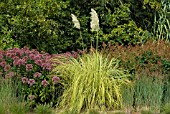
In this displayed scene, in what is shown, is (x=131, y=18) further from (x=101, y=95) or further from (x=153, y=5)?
(x=101, y=95)

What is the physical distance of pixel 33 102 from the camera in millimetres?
6539

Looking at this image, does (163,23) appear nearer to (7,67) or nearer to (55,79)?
(55,79)

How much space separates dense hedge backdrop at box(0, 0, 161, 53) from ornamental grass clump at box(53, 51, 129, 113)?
6.79 feet

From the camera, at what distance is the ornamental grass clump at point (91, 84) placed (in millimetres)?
6531

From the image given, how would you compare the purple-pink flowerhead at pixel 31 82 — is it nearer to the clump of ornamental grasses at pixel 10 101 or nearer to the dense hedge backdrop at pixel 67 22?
the clump of ornamental grasses at pixel 10 101

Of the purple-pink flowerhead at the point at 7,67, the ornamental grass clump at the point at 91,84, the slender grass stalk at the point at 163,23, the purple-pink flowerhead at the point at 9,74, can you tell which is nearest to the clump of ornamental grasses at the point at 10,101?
the purple-pink flowerhead at the point at 9,74

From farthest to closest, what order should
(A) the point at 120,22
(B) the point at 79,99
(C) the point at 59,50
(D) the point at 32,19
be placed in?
(A) the point at 120,22 < (C) the point at 59,50 < (D) the point at 32,19 < (B) the point at 79,99

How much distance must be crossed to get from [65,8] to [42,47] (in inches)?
52.0

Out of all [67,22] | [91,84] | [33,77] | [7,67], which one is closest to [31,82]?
[33,77]

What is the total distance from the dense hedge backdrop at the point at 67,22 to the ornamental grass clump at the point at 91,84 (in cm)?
207

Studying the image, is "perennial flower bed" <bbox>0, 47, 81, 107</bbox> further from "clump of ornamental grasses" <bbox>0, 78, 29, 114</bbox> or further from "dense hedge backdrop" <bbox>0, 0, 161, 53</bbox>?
"dense hedge backdrop" <bbox>0, 0, 161, 53</bbox>

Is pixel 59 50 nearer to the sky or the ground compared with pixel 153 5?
nearer to the ground

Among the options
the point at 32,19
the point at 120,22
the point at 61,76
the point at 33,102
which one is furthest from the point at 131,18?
the point at 33,102

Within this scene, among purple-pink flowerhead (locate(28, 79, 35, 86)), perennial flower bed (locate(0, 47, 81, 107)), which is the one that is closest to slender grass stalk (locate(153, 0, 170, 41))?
perennial flower bed (locate(0, 47, 81, 107))
